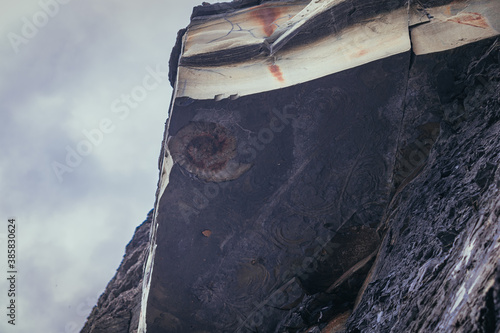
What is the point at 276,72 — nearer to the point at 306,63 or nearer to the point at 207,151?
the point at 306,63

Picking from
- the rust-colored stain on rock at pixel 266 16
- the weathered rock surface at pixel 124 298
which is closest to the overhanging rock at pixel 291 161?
the rust-colored stain on rock at pixel 266 16

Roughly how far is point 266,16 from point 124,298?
5051mm

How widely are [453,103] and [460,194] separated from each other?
1351 mm

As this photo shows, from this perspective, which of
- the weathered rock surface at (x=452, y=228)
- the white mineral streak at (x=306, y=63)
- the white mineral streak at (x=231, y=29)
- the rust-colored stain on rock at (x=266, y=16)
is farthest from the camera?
the rust-colored stain on rock at (x=266, y=16)

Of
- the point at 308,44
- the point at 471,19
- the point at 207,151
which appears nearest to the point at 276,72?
the point at 308,44

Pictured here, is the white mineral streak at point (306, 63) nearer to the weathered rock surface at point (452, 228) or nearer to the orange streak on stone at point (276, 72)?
the orange streak on stone at point (276, 72)

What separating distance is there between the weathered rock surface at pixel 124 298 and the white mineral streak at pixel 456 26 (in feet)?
16.7

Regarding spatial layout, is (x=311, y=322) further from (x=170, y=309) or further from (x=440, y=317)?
(x=440, y=317)

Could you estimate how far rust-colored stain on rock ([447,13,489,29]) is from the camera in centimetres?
411

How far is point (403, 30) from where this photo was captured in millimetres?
4461

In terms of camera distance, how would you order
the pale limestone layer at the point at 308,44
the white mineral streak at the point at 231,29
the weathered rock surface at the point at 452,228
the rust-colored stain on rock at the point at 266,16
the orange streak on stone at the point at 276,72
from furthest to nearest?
the rust-colored stain on rock at the point at 266,16, the white mineral streak at the point at 231,29, the orange streak on stone at the point at 276,72, the pale limestone layer at the point at 308,44, the weathered rock surface at the point at 452,228

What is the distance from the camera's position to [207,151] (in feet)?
16.3

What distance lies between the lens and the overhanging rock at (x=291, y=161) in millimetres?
4539

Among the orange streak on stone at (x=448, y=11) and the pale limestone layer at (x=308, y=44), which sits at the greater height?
the pale limestone layer at (x=308, y=44)
